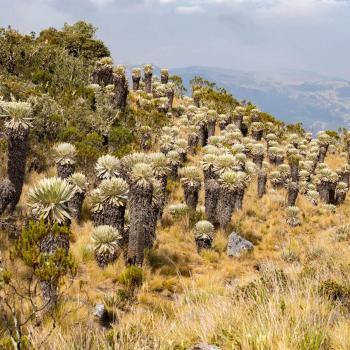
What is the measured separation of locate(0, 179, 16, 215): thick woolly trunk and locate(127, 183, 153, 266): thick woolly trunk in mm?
4097

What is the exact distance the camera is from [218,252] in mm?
18281

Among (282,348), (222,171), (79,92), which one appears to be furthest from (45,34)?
(282,348)

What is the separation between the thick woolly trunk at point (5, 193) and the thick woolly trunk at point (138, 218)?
4.10m

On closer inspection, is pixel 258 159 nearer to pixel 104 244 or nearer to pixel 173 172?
pixel 173 172

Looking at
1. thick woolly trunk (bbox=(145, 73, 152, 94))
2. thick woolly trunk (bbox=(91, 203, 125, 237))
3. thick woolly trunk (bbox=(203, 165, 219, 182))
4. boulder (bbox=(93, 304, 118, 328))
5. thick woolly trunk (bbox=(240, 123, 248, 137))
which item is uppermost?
thick woolly trunk (bbox=(145, 73, 152, 94))

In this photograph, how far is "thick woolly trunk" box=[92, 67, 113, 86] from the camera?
32844 mm

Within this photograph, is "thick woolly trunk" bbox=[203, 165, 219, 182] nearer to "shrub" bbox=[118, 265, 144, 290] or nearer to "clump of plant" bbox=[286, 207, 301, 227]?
"clump of plant" bbox=[286, 207, 301, 227]

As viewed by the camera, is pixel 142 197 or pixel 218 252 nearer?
pixel 142 197

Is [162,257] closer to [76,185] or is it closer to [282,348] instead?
[76,185]

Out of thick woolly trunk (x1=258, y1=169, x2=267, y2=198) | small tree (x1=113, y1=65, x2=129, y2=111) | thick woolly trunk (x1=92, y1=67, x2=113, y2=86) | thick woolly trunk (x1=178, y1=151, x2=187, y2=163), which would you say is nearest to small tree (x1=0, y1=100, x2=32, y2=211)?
thick woolly trunk (x1=178, y1=151, x2=187, y2=163)

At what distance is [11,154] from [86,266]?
187 inches

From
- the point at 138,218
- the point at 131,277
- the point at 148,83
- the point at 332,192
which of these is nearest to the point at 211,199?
the point at 138,218

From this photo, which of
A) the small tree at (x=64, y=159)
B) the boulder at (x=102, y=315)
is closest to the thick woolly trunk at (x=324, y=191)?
the small tree at (x=64, y=159)

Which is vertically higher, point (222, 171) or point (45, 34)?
point (45, 34)
